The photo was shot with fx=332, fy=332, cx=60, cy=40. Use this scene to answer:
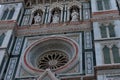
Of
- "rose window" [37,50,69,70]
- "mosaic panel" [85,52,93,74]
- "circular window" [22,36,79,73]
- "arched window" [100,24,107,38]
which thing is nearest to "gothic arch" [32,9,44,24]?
"circular window" [22,36,79,73]

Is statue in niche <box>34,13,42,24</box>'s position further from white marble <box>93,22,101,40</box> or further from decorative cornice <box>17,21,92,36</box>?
white marble <box>93,22,101,40</box>

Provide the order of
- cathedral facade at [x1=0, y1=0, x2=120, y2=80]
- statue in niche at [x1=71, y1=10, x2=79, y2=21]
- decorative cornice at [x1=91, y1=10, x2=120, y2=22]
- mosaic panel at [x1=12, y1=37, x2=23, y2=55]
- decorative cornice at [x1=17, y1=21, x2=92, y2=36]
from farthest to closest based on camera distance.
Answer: statue in niche at [x1=71, y1=10, x2=79, y2=21]
decorative cornice at [x1=17, y1=21, x2=92, y2=36]
decorative cornice at [x1=91, y1=10, x2=120, y2=22]
mosaic panel at [x1=12, y1=37, x2=23, y2=55]
cathedral facade at [x1=0, y1=0, x2=120, y2=80]

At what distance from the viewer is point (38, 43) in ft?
42.9

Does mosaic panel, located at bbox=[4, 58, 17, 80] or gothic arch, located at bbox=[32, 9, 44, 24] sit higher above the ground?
gothic arch, located at bbox=[32, 9, 44, 24]

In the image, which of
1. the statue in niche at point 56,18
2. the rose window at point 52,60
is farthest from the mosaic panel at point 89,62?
the statue in niche at point 56,18

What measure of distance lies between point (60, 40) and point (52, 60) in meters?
0.99

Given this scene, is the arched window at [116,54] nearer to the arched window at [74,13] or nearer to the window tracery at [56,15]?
the arched window at [74,13]

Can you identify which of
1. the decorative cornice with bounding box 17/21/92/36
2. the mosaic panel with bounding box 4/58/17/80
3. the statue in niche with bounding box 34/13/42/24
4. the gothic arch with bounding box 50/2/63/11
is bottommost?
the mosaic panel with bounding box 4/58/17/80

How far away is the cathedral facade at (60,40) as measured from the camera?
11062mm

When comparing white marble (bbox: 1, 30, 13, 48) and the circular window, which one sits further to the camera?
white marble (bbox: 1, 30, 13, 48)

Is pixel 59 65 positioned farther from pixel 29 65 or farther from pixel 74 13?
pixel 74 13

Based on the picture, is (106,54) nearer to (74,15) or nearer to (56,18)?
(74,15)

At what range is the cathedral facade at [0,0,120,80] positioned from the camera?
11.1 m

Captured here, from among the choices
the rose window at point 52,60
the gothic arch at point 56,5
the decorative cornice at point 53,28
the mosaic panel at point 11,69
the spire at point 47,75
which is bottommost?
the spire at point 47,75
